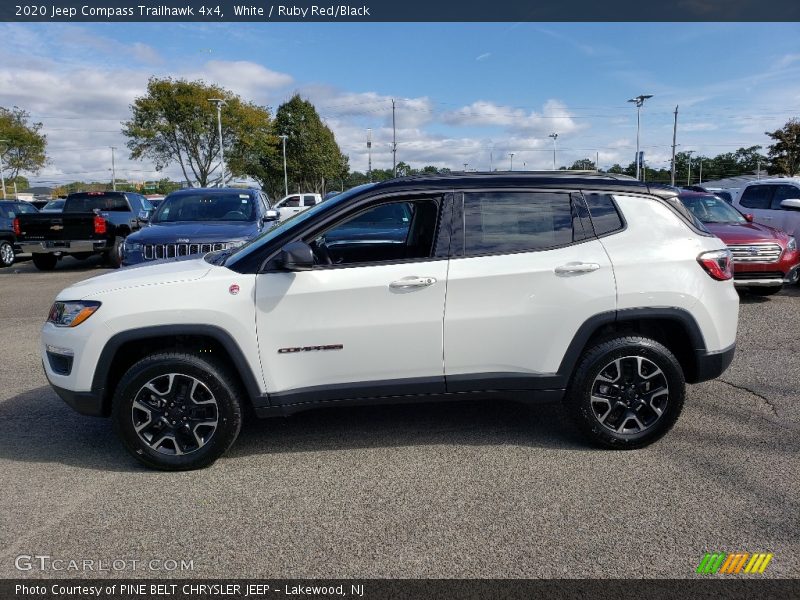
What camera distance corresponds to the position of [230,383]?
12.7 feet

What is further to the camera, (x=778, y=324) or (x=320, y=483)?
(x=778, y=324)

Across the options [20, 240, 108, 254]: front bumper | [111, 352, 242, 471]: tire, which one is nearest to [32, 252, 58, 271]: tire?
[20, 240, 108, 254]: front bumper

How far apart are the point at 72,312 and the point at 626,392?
140 inches

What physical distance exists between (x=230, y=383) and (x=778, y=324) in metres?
7.22

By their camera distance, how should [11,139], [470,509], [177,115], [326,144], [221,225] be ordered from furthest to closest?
1. [326,144]
2. [11,139]
3. [177,115]
4. [221,225]
5. [470,509]

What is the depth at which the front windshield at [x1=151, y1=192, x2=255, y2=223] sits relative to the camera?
939 centimetres

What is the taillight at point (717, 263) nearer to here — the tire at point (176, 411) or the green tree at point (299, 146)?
the tire at point (176, 411)

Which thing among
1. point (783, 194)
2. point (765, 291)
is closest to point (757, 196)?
point (783, 194)

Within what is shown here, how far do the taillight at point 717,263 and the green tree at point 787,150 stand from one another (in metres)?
61.3

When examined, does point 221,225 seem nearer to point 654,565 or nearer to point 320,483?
point 320,483

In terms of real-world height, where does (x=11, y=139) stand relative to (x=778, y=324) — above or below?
above

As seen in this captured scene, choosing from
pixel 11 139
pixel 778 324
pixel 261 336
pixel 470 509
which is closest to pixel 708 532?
pixel 470 509

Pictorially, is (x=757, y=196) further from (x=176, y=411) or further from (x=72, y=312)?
(x=72, y=312)

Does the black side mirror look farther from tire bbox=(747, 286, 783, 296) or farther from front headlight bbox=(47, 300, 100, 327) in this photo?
tire bbox=(747, 286, 783, 296)
